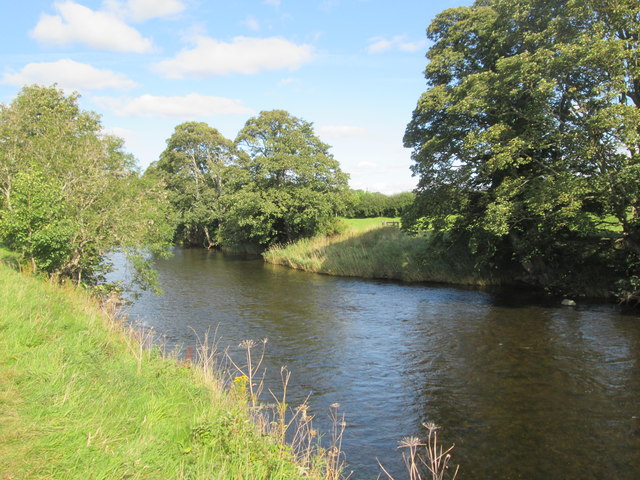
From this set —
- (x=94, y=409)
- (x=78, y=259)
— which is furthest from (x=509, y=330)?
(x=78, y=259)

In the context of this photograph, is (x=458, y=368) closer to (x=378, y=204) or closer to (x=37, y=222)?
(x=37, y=222)

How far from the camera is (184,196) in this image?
5744 centimetres

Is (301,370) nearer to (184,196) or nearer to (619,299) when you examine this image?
(619,299)

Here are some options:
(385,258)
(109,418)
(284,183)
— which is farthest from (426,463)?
(284,183)

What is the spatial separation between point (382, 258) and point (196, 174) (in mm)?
36301

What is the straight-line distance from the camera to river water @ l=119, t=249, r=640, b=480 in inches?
313

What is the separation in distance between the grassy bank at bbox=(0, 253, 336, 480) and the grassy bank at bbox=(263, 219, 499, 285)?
19.9 m

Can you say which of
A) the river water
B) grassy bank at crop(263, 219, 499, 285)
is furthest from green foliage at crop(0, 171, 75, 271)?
grassy bank at crop(263, 219, 499, 285)

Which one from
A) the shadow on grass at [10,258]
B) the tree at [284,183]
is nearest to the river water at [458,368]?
the shadow on grass at [10,258]

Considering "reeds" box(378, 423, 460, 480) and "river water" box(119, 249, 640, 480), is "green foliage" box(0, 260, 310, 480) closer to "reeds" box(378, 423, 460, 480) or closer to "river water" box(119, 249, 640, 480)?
"reeds" box(378, 423, 460, 480)

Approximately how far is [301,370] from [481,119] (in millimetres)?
16111

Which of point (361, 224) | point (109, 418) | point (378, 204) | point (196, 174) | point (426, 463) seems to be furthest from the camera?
point (378, 204)

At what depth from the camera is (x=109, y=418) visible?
17.7 feet

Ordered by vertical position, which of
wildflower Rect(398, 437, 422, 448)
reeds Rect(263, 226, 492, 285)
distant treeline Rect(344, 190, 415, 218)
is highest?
distant treeline Rect(344, 190, 415, 218)
